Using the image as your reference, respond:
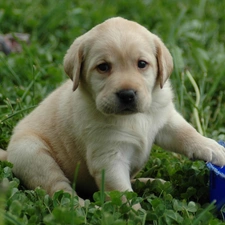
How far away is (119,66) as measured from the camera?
4.78m

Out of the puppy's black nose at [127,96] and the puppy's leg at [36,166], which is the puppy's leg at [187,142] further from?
the puppy's leg at [36,166]

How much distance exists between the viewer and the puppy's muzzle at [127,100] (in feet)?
15.1

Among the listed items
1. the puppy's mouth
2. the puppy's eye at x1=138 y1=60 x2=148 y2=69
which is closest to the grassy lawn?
the puppy's mouth

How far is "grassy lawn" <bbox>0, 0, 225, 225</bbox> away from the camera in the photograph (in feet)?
14.7

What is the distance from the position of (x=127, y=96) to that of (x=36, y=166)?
108 centimetres

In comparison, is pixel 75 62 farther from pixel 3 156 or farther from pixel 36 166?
pixel 3 156

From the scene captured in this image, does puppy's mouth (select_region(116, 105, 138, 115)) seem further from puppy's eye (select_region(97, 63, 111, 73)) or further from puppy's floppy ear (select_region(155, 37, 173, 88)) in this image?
puppy's floppy ear (select_region(155, 37, 173, 88))

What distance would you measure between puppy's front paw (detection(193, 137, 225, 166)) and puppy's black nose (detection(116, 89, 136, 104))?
0.75 metres

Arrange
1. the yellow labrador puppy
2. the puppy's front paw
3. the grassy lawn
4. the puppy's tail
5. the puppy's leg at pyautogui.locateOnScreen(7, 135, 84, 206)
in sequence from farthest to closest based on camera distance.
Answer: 1. the puppy's tail
2. the puppy's leg at pyautogui.locateOnScreen(7, 135, 84, 206)
3. the puppy's front paw
4. the yellow labrador puppy
5. the grassy lawn

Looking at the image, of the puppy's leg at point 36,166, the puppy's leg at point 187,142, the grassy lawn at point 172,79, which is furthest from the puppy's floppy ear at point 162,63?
the puppy's leg at point 36,166

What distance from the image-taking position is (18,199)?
184 inches

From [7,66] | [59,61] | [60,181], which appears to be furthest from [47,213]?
[59,61]

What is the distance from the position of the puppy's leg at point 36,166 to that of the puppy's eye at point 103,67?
91 cm

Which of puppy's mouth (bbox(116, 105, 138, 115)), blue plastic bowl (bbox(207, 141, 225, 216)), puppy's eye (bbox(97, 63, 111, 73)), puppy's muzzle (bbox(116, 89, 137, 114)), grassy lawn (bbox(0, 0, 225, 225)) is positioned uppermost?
puppy's eye (bbox(97, 63, 111, 73))
